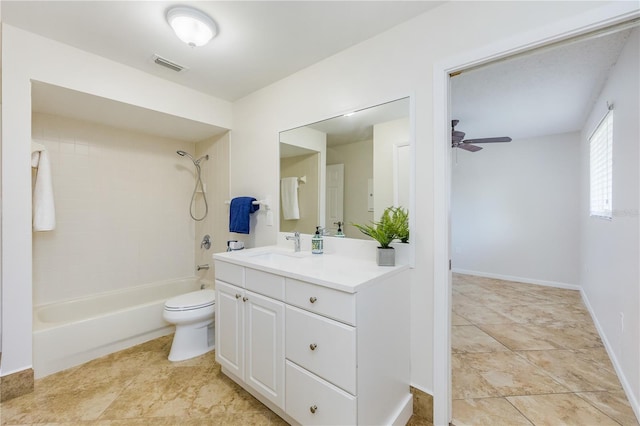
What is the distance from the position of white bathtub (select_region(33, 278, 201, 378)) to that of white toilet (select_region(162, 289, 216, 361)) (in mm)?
381

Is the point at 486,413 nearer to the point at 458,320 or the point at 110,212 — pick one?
the point at 458,320

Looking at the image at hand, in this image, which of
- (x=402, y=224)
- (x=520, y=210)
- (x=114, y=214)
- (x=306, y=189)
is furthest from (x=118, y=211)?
(x=520, y=210)

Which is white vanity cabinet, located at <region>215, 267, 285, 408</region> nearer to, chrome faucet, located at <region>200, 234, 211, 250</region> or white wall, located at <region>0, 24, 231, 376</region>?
white wall, located at <region>0, 24, 231, 376</region>

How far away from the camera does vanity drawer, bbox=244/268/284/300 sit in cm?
149

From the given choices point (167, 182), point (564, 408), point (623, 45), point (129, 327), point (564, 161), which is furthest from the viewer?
point (564, 161)

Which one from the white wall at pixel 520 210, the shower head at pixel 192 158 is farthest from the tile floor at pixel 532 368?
the shower head at pixel 192 158

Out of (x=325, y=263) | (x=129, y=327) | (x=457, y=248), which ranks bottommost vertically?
(x=129, y=327)

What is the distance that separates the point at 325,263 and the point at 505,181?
4.23 metres

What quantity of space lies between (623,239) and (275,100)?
9.35ft

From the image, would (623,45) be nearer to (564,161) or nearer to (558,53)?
(558,53)

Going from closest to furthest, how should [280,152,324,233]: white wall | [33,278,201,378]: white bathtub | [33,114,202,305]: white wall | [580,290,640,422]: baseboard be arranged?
1. [580,290,640,422]: baseboard
2. [33,278,201,378]: white bathtub
3. [280,152,324,233]: white wall
4. [33,114,202,305]: white wall

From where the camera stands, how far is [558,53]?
2.02 m

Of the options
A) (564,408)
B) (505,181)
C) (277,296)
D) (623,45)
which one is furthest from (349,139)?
(505,181)

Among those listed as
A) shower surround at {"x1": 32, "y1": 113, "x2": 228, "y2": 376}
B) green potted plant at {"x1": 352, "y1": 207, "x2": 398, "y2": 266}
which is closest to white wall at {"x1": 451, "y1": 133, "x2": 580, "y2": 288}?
green potted plant at {"x1": 352, "y1": 207, "x2": 398, "y2": 266}
